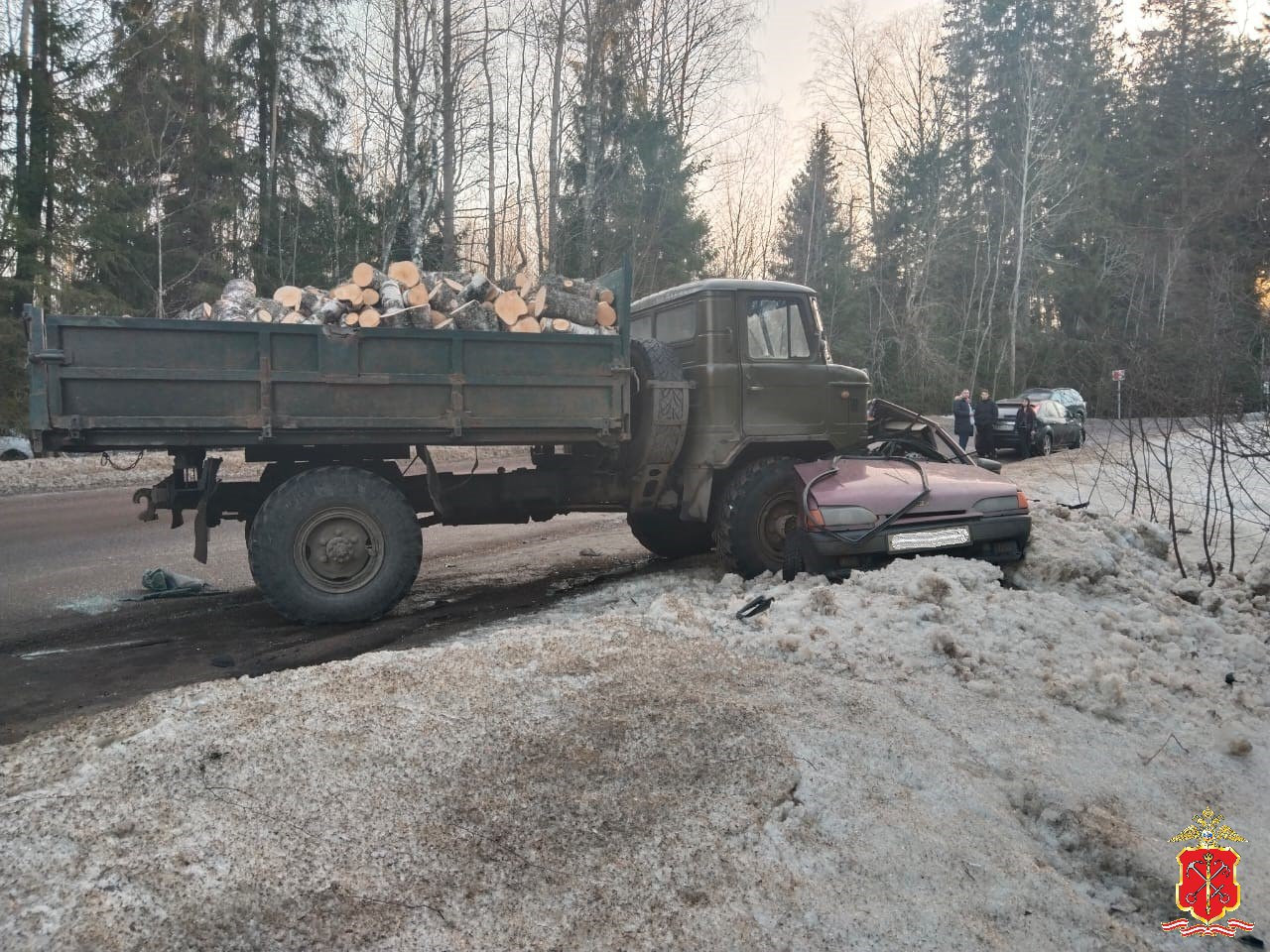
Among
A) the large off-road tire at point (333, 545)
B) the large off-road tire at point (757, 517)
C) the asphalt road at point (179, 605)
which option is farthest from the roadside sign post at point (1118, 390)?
the large off-road tire at point (333, 545)

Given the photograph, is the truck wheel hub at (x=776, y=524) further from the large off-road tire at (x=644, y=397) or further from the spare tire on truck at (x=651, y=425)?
the large off-road tire at (x=644, y=397)

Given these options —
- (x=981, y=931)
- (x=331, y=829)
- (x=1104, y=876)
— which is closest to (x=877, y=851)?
(x=981, y=931)

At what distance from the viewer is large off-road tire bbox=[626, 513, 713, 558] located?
831 cm

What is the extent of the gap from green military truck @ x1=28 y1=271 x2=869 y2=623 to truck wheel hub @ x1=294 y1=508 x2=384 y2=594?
0.04 ft

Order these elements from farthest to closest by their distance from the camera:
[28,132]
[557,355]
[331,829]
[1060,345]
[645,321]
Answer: [1060,345], [28,132], [645,321], [557,355], [331,829]

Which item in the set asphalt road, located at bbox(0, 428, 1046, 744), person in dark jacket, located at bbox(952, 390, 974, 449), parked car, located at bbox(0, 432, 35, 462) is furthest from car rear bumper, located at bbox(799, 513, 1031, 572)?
parked car, located at bbox(0, 432, 35, 462)

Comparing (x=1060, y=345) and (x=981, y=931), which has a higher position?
(x=1060, y=345)

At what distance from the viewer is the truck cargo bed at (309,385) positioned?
506cm

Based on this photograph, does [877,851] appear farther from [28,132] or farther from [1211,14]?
[1211,14]

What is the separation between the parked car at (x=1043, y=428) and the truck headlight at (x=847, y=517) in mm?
16174

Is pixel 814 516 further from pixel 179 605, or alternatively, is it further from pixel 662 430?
pixel 179 605

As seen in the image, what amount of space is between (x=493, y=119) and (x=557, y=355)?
19384mm

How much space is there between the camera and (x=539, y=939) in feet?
7.42

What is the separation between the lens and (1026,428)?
20.1 meters
